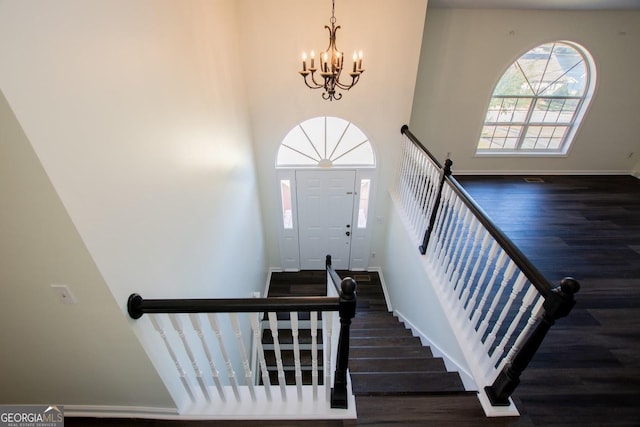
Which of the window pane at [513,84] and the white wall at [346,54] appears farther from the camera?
the window pane at [513,84]

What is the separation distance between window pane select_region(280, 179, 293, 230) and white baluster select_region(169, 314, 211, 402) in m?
3.24

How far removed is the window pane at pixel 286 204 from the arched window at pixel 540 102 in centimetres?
351

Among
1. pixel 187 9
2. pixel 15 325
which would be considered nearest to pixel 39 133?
pixel 15 325

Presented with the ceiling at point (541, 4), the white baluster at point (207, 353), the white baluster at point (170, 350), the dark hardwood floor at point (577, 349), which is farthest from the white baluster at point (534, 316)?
the ceiling at point (541, 4)

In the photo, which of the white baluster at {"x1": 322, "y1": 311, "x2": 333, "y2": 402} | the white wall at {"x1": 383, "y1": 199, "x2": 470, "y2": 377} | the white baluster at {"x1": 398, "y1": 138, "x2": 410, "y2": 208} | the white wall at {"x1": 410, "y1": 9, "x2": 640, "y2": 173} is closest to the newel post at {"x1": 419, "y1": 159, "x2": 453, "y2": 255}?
the white wall at {"x1": 383, "y1": 199, "x2": 470, "y2": 377}

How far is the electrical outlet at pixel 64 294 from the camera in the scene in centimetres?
113

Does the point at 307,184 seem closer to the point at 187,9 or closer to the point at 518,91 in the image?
the point at 187,9

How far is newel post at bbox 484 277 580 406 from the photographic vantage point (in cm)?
112

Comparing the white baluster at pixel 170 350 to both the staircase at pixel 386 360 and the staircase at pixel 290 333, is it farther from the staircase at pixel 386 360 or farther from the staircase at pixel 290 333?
the staircase at pixel 290 333

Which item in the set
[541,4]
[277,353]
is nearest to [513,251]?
[277,353]

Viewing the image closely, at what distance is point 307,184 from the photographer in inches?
175

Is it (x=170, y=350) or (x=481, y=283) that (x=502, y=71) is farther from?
(x=170, y=350)

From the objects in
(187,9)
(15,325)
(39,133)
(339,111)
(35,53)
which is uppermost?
(187,9)

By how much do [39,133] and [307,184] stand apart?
368cm
